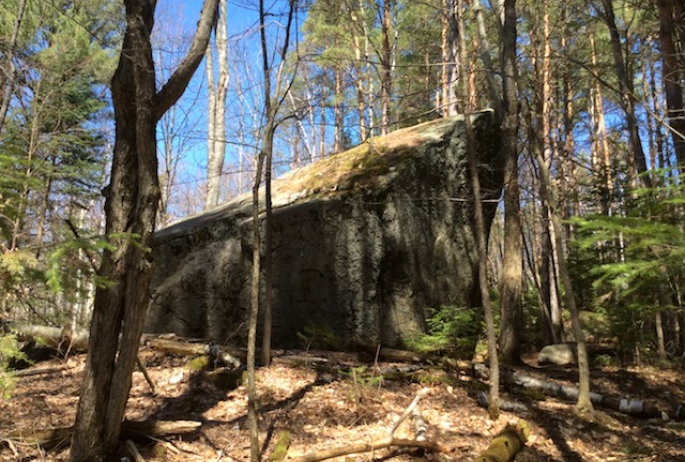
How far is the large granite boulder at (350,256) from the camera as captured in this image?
7.58m

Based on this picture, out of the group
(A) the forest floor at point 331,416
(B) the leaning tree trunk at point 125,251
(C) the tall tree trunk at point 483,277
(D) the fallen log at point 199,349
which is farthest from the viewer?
(D) the fallen log at point 199,349

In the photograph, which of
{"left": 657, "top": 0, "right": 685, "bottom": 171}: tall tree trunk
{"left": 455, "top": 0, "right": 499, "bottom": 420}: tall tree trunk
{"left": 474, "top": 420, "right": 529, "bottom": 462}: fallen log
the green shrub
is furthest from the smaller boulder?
{"left": 657, "top": 0, "right": 685, "bottom": 171}: tall tree trunk

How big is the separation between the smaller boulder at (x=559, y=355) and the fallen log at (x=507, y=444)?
3870 millimetres

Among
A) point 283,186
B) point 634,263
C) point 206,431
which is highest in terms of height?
point 283,186

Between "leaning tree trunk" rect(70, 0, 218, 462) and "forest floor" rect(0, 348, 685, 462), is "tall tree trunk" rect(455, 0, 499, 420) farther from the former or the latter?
"leaning tree trunk" rect(70, 0, 218, 462)

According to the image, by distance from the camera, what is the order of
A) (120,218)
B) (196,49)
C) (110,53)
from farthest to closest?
(110,53) < (196,49) < (120,218)

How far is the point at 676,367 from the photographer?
7.60m

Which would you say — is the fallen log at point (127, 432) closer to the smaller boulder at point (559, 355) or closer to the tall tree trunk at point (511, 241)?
the tall tree trunk at point (511, 241)

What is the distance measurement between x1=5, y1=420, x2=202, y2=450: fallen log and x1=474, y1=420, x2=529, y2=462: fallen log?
9.76ft

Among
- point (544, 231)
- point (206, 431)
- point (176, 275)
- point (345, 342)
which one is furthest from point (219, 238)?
point (544, 231)

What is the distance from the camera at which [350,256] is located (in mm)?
7633

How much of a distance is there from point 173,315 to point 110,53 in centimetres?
902

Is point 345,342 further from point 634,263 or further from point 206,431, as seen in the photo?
point 634,263

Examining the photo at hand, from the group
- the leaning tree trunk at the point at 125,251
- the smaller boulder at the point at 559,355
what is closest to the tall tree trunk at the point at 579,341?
the smaller boulder at the point at 559,355
